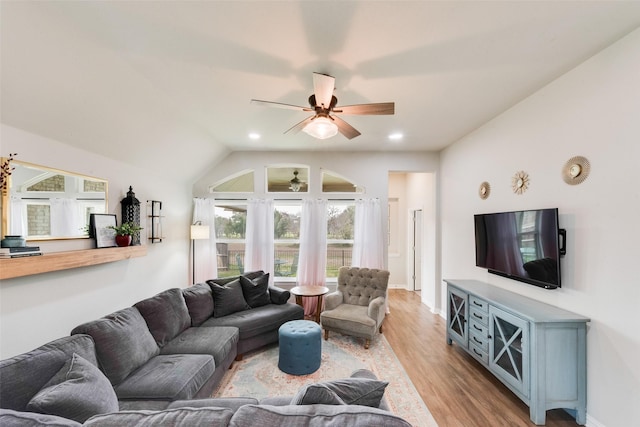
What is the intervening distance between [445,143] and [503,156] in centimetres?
122

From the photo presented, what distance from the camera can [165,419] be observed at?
36.0 inches

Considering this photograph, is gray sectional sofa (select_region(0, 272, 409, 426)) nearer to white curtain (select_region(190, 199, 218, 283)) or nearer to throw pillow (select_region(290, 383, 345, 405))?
throw pillow (select_region(290, 383, 345, 405))

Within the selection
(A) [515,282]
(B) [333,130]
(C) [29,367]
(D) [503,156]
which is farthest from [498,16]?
(C) [29,367]

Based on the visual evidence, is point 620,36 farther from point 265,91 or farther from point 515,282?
point 265,91

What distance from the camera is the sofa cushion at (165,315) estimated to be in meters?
2.41

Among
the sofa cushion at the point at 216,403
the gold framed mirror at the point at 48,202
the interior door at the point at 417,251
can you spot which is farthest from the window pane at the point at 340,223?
the sofa cushion at the point at 216,403

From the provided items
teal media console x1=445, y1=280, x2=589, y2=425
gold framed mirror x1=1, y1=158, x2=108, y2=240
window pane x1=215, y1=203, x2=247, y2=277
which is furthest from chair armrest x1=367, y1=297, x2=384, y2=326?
gold framed mirror x1=1, y1=158, x2=108, y2=240

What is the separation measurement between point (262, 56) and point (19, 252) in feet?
7.76

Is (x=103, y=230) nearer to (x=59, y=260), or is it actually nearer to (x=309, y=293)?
(x=59, y=260)

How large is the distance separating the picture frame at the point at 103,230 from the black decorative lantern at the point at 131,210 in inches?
6.7

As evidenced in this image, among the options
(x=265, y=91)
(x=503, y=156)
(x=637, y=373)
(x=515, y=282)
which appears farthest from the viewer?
(x=503, y=156)

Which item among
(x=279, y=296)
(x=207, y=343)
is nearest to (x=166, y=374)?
(x=207, y=343)

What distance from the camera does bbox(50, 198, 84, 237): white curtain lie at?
2.33 m

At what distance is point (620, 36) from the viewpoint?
1.83 metres
